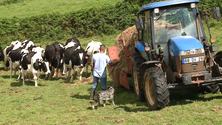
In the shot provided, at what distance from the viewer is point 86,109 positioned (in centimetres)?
924

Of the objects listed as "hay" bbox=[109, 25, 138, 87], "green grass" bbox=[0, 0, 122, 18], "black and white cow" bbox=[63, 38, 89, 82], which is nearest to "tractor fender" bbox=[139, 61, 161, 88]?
"hay" bbox=[109, 25, 138, 87]

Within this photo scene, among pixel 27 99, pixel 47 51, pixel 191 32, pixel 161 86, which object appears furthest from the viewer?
pixel 47 51

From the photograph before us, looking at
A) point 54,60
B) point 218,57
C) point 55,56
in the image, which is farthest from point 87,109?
point 55,56

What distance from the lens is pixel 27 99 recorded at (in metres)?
11.4

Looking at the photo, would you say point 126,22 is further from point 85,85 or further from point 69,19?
point 85,85

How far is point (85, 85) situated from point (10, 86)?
3651mm

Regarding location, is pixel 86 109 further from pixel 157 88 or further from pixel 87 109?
pixel 157 88

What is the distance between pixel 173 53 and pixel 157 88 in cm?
97

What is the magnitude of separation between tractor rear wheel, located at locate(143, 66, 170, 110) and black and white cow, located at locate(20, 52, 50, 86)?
8.03m

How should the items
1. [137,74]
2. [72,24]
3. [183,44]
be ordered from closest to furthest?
[183,44]
[137,74]
[72,24]

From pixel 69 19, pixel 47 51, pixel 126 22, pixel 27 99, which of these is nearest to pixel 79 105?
pixel 27 99

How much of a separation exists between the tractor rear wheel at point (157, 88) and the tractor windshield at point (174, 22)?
38.0 inches

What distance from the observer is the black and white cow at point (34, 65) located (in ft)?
48.8

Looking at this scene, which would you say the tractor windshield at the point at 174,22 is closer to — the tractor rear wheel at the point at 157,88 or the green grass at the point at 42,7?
the tractor rear wheel at the point at 157,88
